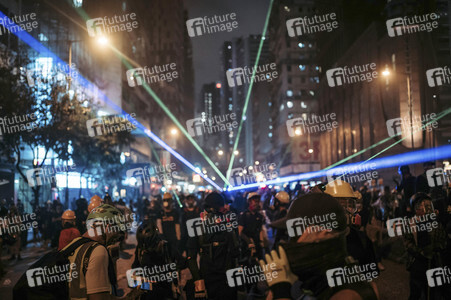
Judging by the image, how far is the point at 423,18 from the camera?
34.6m

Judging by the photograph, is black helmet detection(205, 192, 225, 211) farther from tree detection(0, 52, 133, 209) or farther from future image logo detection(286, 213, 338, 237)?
tree detection(0, 52, 133, 209)

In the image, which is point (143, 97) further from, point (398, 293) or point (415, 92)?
point (398, 293)

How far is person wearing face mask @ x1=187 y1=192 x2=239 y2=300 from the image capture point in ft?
18.3

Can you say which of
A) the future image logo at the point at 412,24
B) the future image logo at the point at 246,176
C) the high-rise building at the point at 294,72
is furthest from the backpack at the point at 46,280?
the high-rise building at the point at 294,72

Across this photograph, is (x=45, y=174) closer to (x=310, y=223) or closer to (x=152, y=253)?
(x=152, y=253)

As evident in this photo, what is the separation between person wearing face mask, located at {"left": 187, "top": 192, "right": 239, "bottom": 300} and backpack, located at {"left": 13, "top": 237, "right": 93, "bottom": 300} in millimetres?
2352

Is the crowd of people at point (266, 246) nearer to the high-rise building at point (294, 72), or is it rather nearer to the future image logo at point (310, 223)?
the future image logo at point (310, 223)

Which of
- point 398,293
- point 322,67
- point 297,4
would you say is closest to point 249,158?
point 297,4

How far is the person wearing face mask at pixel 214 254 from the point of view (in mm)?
5576

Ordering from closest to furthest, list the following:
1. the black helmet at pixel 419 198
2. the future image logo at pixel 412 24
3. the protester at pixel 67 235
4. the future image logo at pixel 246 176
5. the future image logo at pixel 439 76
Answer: the black helmet at pixel 419 198
the protester at pixel 67 235
the future image logo at pixel 246 176
the future image logo at pixel 439 76
the future image logo at pixel 412 24

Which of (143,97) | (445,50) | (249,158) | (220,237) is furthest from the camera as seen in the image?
(249,158)

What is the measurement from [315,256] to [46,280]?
195cm

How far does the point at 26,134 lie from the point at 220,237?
1706cm

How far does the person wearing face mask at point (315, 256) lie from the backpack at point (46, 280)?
1.66 m
